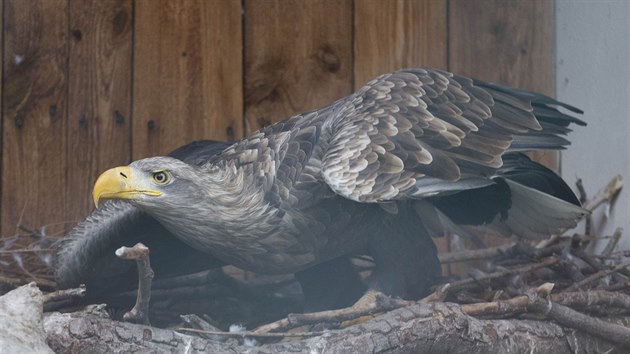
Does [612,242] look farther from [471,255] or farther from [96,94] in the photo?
[96,94]

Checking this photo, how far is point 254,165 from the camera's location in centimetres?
390

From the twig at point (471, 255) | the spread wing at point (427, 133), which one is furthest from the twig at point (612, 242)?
the spread wing at point (427, 133)

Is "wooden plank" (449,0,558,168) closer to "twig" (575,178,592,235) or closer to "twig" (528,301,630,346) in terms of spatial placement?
"twig" (575,178,592,235)

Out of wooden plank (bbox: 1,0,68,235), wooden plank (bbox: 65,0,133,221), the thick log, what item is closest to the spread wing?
the thick log

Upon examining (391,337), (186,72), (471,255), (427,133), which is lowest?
(471,255)

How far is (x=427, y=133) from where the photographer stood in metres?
3.78

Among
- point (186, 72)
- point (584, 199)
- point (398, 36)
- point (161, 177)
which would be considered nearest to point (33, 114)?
point (186, 72)

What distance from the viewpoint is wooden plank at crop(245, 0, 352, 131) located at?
4777mm

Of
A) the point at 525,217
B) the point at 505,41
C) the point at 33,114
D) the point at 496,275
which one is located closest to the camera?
the point at 496,275

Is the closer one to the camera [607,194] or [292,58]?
[607,194]

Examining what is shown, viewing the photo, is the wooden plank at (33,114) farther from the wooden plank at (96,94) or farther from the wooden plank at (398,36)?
the wooden plank at (398,36)

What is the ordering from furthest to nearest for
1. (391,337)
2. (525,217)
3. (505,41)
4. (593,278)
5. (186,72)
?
(505,41)
(186,72)
(525,217)
(593,278)
(391,337)

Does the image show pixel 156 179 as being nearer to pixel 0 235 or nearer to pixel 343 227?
pixel 343 227

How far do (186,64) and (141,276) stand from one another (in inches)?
76.2
